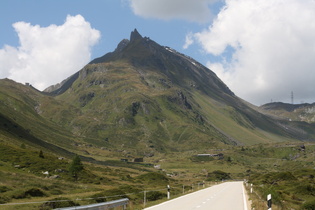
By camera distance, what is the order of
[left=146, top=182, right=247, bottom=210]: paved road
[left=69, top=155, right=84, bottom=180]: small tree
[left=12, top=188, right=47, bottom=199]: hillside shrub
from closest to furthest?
[left=146, top=182, right=247, bottom=210]: paved road → [left=12, top=188, right=47, bottom=199]: hillside shrub → [left=69, top=155, right=84, bottom=180]: small tree

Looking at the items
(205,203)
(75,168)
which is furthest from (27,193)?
(75,168)

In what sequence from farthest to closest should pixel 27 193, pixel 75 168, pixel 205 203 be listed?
1. pixel 75 168
2. pixel 27 193
3. pixel 205 203

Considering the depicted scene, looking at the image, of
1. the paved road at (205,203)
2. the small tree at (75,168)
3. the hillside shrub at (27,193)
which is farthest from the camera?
the small tree at (75,168)

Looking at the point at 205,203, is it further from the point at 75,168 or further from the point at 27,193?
the point at 75,168

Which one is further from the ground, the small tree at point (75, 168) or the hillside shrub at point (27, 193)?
the small tree at point (75, 168)

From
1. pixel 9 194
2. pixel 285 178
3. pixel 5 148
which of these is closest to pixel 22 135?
pixel 5 148

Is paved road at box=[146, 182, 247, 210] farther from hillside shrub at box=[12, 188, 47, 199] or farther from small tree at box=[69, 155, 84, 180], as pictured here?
small tree at box=[69, 155, 84, 180]

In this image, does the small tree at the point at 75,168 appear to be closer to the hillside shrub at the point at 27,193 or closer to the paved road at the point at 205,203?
the hillside shrub at the point at 27,193

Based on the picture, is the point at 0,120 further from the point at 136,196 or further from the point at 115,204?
the point at 115,204

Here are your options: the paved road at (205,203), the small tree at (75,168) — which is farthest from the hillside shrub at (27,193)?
the small tree at (75,168)

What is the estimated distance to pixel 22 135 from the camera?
535 feet

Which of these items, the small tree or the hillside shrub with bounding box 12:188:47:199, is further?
the small tree

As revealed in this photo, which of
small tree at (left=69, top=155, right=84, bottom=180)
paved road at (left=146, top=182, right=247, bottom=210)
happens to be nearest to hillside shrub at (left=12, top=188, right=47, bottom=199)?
paved road at (left=146, top=182, right=247, bottom=210)

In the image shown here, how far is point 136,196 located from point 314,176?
63561 mm
